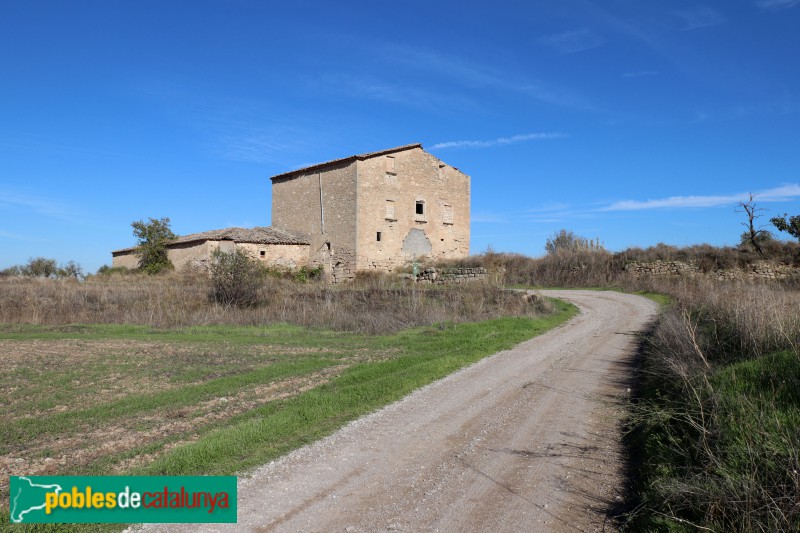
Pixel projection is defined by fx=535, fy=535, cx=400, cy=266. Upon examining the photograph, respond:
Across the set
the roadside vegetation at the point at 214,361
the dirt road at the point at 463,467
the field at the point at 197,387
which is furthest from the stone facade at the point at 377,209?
the dirt road at the point at 463,467

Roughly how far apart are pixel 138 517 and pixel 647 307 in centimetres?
2083

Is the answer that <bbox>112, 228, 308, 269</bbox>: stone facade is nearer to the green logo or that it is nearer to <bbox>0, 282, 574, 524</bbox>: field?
<bbox>0, 282, 574, 524</bbox>: field

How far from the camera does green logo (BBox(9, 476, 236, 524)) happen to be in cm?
481

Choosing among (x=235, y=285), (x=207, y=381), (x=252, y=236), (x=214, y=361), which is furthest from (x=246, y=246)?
(x=207, y=381)

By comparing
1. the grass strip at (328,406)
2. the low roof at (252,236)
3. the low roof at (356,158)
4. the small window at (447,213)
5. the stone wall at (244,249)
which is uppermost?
the low roof at (356,158)

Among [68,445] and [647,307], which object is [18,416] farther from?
[647,307]

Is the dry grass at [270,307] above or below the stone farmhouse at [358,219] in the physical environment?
below

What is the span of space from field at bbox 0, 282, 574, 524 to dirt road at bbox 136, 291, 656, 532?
2.41 feet

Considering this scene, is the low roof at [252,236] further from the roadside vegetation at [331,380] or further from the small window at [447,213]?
the roadside vegetation at [331,380]

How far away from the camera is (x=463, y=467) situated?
5.89m

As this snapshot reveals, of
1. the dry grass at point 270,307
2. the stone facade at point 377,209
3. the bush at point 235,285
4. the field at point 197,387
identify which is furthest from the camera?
the stone facade at point 377,209

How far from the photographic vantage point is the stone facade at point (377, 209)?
3716 centimetres

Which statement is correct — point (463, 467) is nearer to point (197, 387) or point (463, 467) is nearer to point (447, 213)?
point (197, 387)

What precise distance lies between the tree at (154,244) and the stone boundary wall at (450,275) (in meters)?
18.8
